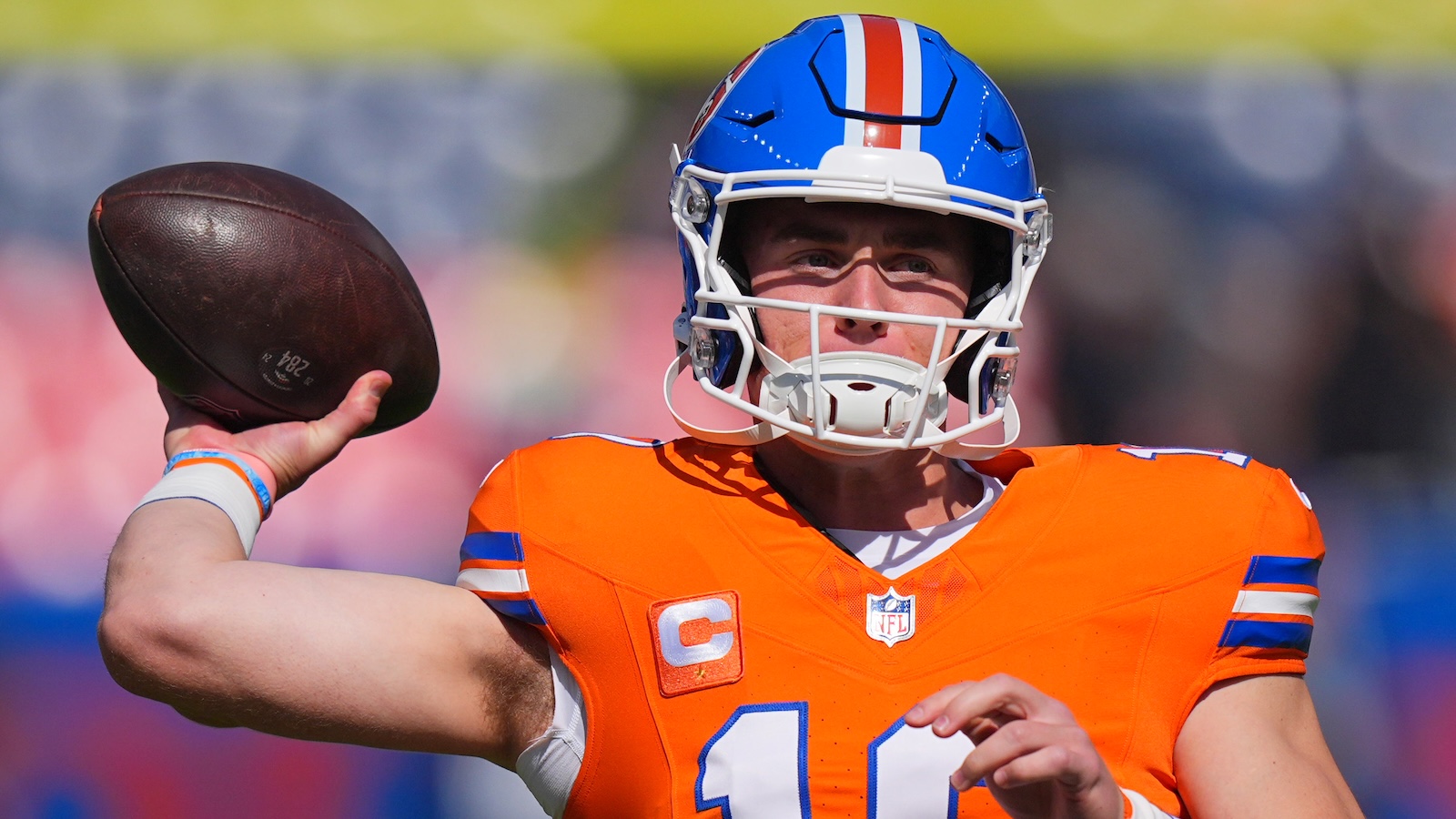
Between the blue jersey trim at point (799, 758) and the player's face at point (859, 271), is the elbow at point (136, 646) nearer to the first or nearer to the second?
the blue jersey trim at point (799, 758)

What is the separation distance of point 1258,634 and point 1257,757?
0.13 metres

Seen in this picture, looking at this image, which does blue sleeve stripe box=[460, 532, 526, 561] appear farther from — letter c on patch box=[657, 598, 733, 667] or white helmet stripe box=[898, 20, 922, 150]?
white helmet stripe box=[898, 20, 922, 150]

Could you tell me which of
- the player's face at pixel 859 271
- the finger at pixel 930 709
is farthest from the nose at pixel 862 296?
the finger at pixel 930 709

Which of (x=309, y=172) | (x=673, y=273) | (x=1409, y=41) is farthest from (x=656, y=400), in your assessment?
(x=1409, y=41)

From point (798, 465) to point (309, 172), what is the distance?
70.5 inches

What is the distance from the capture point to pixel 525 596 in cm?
142

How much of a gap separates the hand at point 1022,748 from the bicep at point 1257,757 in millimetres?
259

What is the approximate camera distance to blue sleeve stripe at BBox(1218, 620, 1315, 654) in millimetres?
1403

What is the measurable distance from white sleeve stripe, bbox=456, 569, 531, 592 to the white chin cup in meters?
0.33

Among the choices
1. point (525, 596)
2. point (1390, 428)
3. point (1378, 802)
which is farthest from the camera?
point (1390, 428)

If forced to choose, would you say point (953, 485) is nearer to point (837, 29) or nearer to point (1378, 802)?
point (837, 29)

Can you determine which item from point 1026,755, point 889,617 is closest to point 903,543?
point 889,617

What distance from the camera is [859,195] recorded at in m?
1.43

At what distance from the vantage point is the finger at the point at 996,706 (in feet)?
3.39
